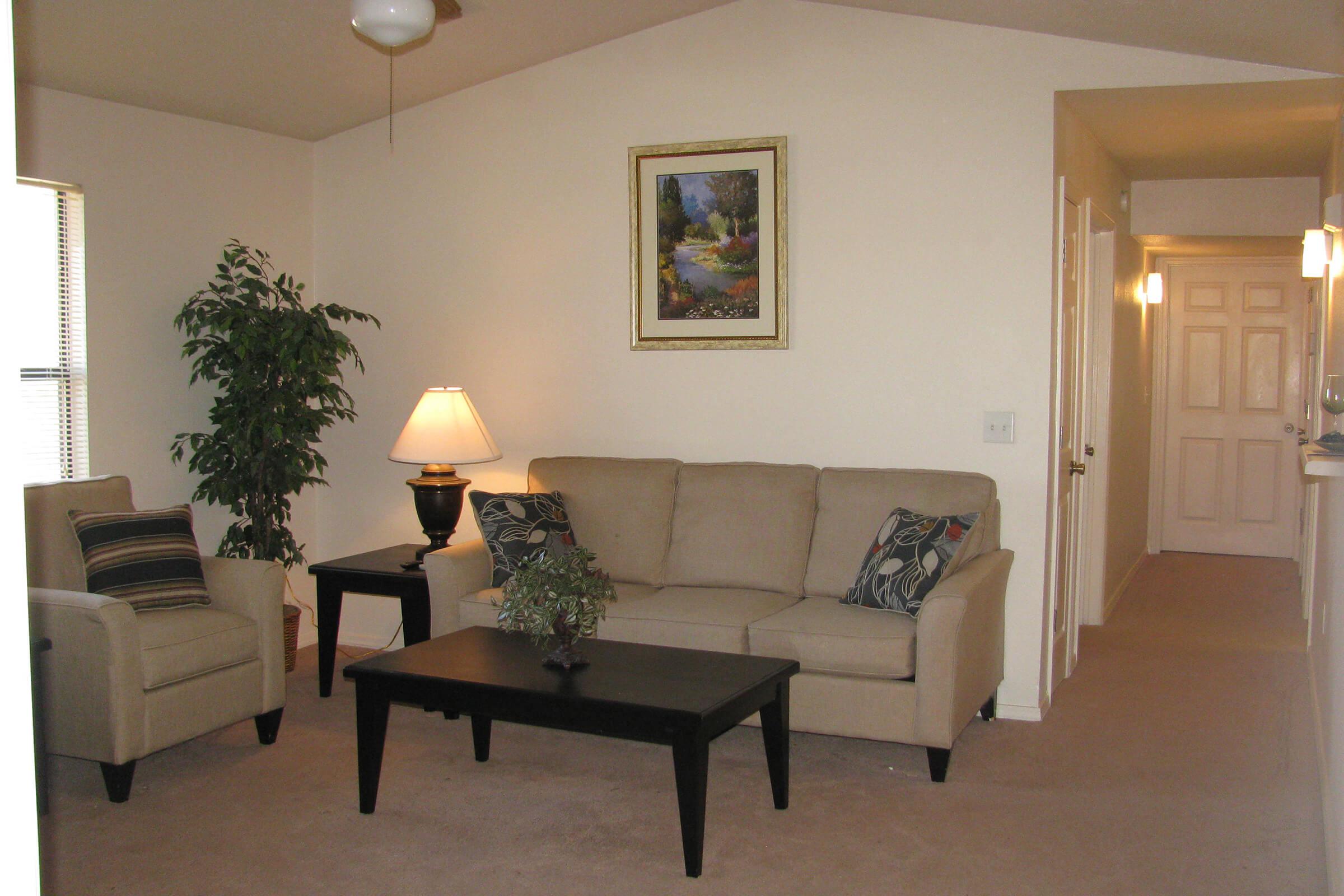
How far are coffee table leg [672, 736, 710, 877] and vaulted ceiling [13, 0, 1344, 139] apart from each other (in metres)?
2.57

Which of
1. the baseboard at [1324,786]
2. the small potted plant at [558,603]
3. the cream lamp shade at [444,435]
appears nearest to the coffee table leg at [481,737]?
the small potted plant at [558,603]

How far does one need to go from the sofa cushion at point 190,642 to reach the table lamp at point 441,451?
0.80 metres

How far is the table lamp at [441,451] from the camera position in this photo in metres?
4.23

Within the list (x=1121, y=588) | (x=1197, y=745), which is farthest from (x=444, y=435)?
(x=1121, y=588)

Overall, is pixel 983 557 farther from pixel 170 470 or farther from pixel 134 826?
pixel 170 470

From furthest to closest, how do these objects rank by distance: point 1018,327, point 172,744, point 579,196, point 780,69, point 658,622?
point 579,196 < point 780,69 < point 1018,327 < point 658,622 < point 172,744

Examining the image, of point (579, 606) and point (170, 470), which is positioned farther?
point (170, 470)

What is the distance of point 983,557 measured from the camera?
12.3ft

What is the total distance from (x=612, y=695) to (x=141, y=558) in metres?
1.77

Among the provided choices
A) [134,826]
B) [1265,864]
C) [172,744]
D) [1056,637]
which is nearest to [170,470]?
[172,744]

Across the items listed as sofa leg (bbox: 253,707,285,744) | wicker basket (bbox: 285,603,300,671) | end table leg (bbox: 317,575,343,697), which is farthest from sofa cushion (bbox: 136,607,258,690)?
wicker basket (bbox: 285,603,300,671)

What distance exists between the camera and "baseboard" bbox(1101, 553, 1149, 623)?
18.3ft

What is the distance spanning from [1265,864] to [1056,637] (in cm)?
159

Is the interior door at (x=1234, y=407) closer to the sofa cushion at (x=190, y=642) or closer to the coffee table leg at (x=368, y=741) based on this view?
the coffee table leg at (x=368, y=741)
